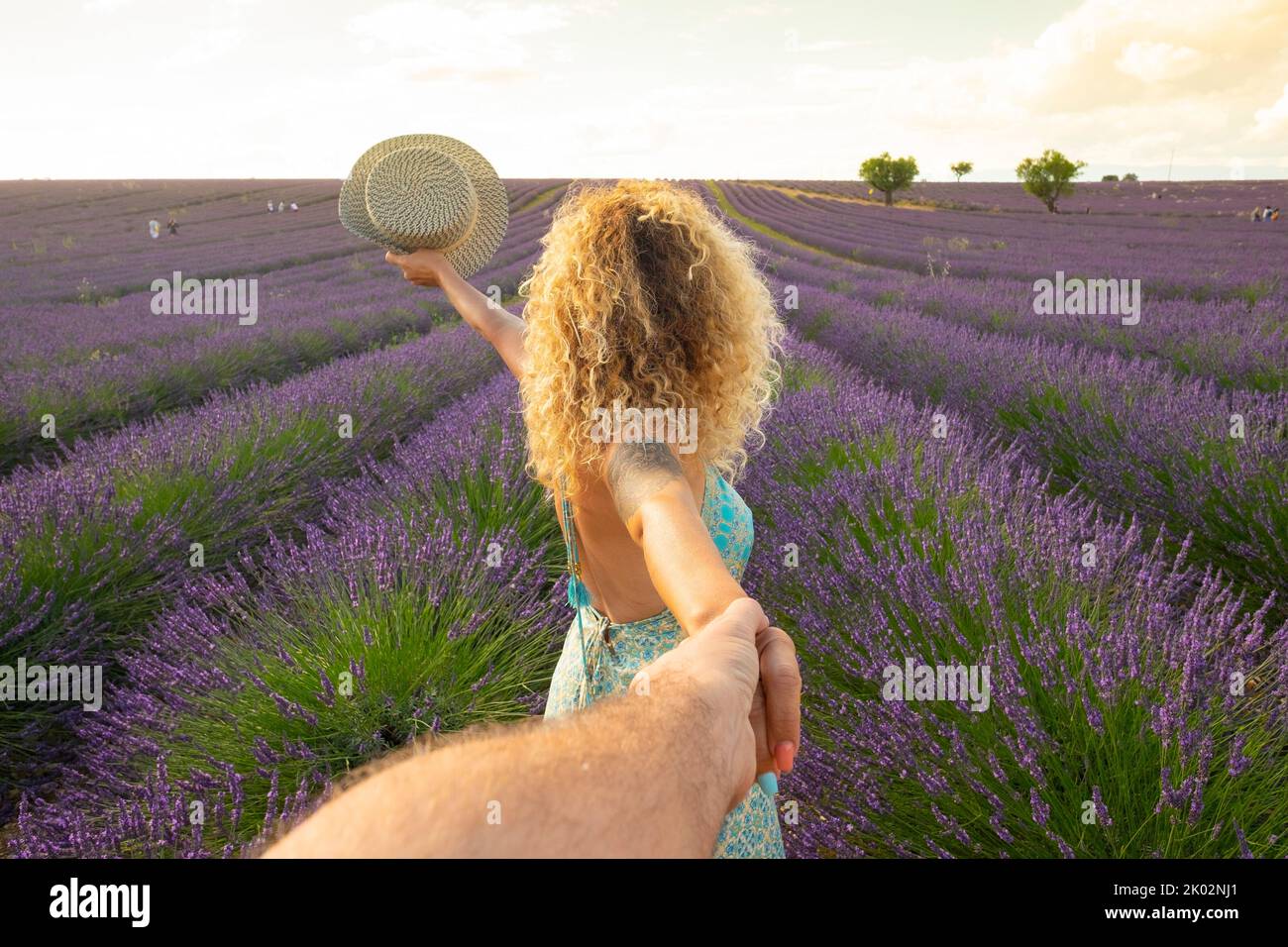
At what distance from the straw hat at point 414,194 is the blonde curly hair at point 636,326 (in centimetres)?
73

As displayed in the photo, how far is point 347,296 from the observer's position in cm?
1149

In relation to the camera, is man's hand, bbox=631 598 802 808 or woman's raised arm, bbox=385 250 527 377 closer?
man's hand, bbox=631 598 802 808

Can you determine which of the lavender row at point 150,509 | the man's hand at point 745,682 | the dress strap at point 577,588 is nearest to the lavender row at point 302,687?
the lavender row at point 150,509

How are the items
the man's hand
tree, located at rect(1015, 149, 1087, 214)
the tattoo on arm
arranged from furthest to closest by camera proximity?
tree, located at rect(1015, 149, 1087, 214) < the tattoo on arm < the man's hand

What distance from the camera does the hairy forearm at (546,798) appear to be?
0.35 m

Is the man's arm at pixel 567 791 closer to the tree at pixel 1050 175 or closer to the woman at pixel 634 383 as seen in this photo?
the woman at pixel 634 383

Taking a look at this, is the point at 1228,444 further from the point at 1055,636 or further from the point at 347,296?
the point at 347,296

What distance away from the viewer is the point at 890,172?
47562 millimetres

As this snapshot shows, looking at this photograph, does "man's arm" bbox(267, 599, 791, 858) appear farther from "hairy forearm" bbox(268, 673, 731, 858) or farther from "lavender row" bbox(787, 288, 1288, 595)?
"lavender row" bbox(787, 288, 1288, 595)

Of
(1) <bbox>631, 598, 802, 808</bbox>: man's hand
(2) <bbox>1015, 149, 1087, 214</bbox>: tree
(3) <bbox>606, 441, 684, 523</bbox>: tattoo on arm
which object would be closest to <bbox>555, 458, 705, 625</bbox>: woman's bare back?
(3) <bbox>606, 441, 684, 523</bbox>: tattoo on arm

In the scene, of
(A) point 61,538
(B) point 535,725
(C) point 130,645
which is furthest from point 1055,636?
(A) point 61,538

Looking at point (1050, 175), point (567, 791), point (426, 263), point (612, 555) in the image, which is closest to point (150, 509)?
point (426, 263)

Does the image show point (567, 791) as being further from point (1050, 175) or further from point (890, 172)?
point (890, 172)

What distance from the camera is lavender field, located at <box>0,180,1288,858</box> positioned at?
151cm
